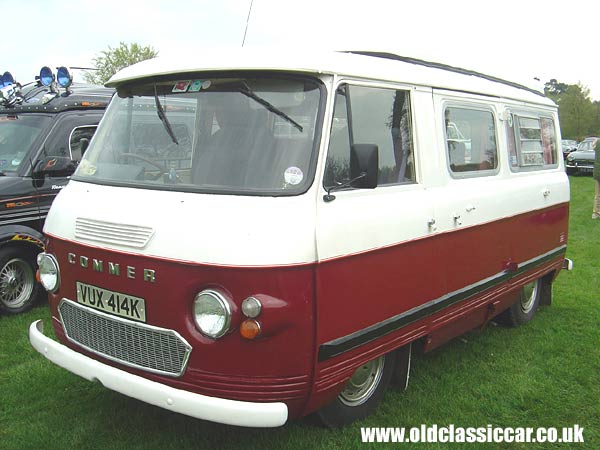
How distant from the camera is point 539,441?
396 centimetres

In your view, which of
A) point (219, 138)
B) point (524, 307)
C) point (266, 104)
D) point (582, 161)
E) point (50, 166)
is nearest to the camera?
point (266, 104)

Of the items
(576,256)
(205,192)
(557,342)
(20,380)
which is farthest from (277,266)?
(576,256)

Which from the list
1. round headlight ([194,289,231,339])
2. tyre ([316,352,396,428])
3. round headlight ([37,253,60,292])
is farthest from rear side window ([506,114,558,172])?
round headlight ([37,253,60,292])

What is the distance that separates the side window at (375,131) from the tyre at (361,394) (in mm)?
1270

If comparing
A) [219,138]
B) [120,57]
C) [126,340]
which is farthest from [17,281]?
[120,57]

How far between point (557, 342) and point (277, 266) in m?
3.80

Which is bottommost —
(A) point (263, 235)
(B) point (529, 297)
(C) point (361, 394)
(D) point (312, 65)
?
(C) point (361, 394)

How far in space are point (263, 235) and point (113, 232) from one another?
951 mm

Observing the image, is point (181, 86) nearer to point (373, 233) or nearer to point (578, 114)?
point (373, 233)

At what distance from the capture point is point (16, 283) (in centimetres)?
641

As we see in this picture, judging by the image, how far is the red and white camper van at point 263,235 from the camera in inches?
120

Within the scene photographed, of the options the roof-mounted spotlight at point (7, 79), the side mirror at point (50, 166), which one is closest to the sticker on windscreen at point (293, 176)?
the side mirror at point (50, 166)

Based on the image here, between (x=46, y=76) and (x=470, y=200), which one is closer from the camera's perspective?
(x=470, y=200)

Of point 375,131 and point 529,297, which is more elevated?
point 375,131
